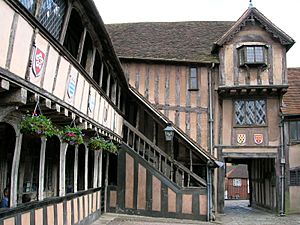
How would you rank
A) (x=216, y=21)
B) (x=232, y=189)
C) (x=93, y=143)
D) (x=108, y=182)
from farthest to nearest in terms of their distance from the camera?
(x=232, y=189)
(x=216, y=21)
(x=108, y=182)
(x=93, y=143)

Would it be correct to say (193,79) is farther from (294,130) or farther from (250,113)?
(294,130)

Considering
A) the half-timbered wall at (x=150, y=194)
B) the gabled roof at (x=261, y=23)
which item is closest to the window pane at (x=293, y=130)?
the gabled roof at (x=261, y=23)

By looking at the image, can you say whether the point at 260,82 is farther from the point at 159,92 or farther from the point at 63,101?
the point at 63,101

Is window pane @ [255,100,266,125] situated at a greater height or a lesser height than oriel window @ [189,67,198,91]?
lesser

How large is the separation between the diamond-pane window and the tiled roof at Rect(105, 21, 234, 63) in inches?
358

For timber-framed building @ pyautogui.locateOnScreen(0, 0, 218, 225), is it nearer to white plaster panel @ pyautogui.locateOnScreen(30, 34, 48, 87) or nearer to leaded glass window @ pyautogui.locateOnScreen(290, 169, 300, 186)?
white plaster panel @ pyautogui.locateOnScreen(30, 34, 48, 87)

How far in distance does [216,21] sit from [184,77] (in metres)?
6.56

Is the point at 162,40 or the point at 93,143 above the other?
the point at 162,40

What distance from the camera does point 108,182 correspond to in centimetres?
1492

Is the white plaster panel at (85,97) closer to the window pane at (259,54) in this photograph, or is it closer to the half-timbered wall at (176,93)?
the half-timbered wall at (176,93)

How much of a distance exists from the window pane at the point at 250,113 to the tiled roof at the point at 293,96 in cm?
131

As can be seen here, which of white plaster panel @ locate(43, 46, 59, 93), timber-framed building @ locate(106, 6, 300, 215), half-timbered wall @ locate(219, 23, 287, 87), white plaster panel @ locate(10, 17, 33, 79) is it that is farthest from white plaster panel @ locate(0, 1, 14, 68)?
half-timbered wall @ locate(219, 23, 287, 87)

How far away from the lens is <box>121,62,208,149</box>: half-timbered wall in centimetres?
1579

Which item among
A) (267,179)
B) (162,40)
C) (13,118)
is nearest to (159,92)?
(162,40)
